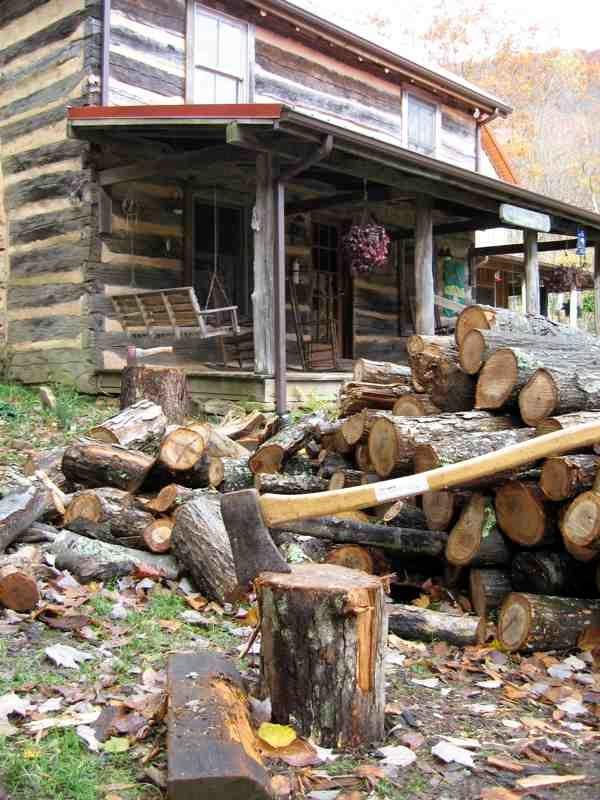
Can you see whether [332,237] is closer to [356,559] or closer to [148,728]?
[356,559]

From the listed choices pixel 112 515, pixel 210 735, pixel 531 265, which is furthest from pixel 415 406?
pixel 531 265

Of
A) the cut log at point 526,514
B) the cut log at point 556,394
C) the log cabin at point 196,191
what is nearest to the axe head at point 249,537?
the cut log at point 526,514

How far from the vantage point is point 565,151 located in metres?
39.4

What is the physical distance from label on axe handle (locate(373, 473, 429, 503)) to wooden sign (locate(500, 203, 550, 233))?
8.90 meters

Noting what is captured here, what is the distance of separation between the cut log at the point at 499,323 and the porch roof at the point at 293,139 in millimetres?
3555

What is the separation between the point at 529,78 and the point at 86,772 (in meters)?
36.5

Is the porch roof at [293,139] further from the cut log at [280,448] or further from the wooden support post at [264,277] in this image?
the cut log at [280,448]

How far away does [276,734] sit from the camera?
284 cm

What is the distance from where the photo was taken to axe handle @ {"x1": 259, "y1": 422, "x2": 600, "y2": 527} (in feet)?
10.3

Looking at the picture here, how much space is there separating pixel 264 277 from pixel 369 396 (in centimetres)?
367

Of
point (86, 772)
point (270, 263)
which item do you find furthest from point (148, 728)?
point (270, 263)

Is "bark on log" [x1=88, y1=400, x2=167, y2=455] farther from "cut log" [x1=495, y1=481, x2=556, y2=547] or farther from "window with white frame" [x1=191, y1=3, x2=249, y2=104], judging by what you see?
"window with white frame" [x1=191, y1=3, x2=249, y2=104]

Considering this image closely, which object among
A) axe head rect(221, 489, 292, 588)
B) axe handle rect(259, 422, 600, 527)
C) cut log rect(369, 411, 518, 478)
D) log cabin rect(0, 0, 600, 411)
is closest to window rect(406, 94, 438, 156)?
log cabin rect(0, 0, 600, 411)

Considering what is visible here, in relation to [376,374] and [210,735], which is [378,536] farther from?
[210,735]
